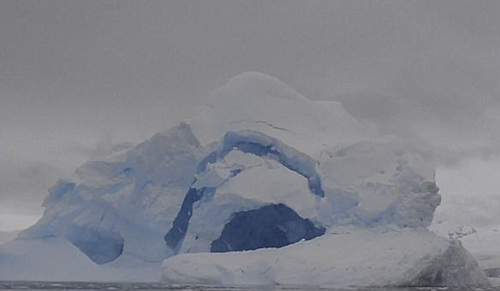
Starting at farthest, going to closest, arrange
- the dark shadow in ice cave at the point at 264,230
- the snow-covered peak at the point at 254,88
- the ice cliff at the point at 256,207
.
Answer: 1. the snow-covered peak at the point at 254,88
2. the dark shadow in ice cave at the point at 264,230
3. the ice cliff at the point at 256,207

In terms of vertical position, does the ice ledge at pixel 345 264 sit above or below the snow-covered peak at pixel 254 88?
below

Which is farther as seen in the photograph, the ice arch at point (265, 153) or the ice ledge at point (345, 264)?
the ice arch at point (265, 153)

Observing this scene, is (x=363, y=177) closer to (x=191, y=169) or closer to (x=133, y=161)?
(x=191, y=169)

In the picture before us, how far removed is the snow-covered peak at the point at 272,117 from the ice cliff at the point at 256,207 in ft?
0.17

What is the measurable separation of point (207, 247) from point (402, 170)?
713cm

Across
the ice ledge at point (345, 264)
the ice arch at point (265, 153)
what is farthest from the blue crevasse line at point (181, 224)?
the ice ledge at point (345, 264)

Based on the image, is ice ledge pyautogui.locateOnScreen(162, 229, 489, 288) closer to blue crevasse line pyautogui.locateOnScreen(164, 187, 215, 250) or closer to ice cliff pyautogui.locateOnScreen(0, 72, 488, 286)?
ice cliff pyautogui.locateOnScreen(0, 72, 488, 286)

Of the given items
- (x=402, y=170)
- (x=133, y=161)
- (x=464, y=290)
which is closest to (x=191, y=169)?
(x=133, y=161)

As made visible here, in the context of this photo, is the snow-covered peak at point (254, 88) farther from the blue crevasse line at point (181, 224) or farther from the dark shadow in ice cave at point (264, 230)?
the dark shadow in ice cave at point (264, 230)

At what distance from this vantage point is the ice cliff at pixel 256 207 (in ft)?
74.1

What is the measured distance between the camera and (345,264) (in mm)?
21953

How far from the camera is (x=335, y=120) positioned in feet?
93.1

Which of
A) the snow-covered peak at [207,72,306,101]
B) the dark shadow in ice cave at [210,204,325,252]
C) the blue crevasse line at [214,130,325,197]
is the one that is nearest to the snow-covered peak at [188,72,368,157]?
the snow-covered peak at [207,72,306,101]

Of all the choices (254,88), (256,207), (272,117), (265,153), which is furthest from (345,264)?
(254,88)
